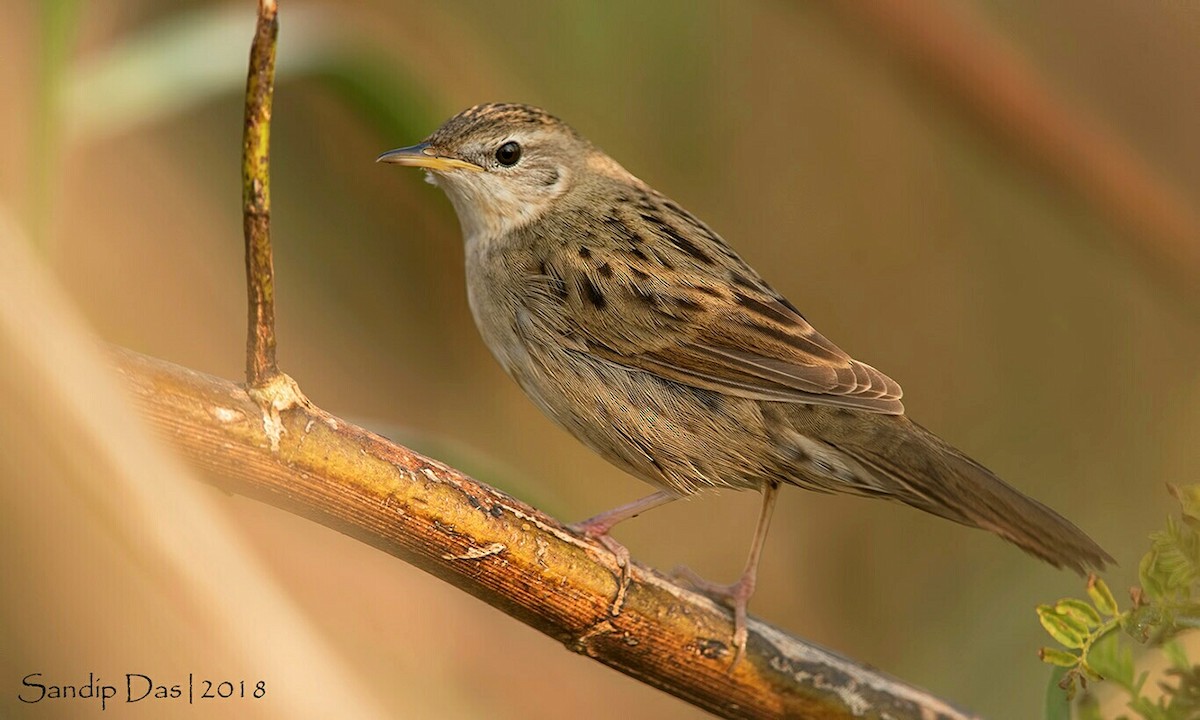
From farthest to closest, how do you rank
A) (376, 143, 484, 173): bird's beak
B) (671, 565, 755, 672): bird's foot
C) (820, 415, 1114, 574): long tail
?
(376, 143, 484, 173): bird's beak < (671, 565, 755, 672): bird's foot < (820, 415, 1114, 574): long tail

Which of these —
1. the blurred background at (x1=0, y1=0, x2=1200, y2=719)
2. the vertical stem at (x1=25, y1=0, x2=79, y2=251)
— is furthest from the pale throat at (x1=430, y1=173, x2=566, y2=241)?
the vertical stem at (x1=25, y1=0, x2=79, y2=251)

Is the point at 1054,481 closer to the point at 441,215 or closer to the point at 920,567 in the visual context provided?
the point at 920,567

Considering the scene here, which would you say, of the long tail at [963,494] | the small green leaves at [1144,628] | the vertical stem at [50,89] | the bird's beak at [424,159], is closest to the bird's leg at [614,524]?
the long tail at [963,494]

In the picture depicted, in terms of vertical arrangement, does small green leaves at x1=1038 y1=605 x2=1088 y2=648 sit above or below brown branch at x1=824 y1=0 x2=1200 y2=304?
below

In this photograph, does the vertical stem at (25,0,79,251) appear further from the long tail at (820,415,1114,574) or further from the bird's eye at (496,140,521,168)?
the long tail at (820,415,1114,574)

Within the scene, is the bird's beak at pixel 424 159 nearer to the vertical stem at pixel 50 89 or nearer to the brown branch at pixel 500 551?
the vertical stem at pixel 50 89
